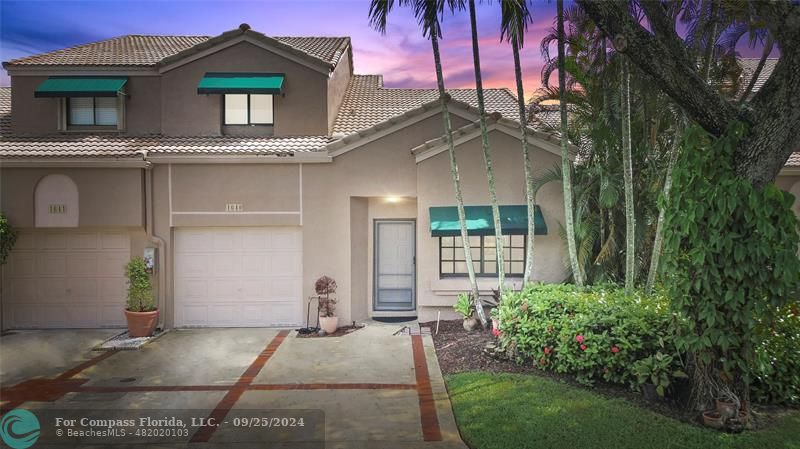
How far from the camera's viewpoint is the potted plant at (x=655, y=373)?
6914 mm

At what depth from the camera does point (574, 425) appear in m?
6.41

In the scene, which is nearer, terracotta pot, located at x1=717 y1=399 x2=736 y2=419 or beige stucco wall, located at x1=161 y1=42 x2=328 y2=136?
terracotta pot, located at x1=717 y1=399 x2=736 y2=419

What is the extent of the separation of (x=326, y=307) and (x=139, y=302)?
4168 mm

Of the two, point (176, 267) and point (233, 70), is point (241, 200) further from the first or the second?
point (233, 70)

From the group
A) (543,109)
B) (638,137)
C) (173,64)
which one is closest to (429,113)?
(543,109)

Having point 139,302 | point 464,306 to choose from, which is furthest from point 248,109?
point 464,306

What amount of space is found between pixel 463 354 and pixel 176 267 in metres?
7.36

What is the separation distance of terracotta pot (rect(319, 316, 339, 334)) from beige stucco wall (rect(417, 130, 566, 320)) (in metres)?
2.06

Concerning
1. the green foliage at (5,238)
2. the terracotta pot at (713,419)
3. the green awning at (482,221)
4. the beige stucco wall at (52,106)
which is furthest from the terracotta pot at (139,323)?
the terracotta pot at (713,419)

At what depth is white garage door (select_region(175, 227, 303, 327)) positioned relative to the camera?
1248 cm

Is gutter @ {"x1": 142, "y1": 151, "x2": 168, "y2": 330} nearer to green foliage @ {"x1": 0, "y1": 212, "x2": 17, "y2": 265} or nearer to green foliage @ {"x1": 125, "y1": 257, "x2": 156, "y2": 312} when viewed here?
green foliage @ {"x1": 125, "y1": 257, "x2": 156, "y2": 312}

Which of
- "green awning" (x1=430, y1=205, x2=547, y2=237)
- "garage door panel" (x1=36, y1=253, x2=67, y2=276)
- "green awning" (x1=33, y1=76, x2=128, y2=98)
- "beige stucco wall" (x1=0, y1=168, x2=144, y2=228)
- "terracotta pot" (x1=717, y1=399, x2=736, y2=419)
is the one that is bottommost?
"terracotta pot" (x1=717, y1=399, x2=736, y2=419)

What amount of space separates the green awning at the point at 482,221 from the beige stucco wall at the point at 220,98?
429 centimetres

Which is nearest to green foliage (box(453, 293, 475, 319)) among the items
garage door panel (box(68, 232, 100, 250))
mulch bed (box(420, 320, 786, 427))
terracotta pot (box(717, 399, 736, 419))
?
mulch bed (box(420, 320, 786, 427))
